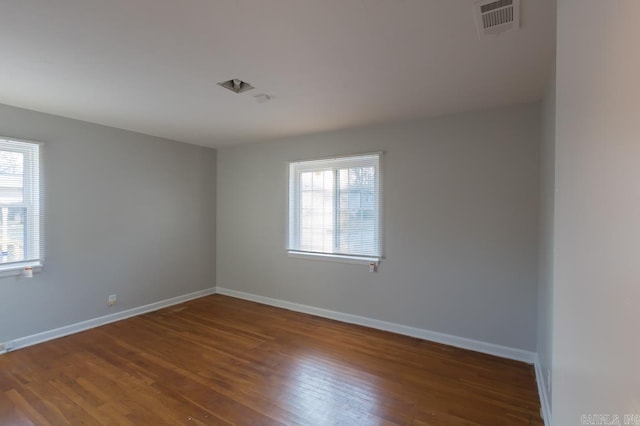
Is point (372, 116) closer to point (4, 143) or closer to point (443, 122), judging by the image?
point (443, 122)

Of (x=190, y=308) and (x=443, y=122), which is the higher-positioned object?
(x=443, y=122)

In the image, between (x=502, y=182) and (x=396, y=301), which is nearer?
(x=502, y=182)

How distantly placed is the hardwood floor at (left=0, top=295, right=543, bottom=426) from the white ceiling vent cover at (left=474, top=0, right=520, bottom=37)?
247 cm

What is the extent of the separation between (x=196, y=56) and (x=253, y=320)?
10.3 feet

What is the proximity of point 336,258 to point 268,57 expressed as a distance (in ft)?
8.65

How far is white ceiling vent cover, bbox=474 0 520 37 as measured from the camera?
1.54m

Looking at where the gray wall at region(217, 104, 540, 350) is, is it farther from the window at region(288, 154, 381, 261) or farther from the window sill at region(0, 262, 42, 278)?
the window sill at region(0, 262, 42, 278)

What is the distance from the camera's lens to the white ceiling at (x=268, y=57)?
1626 mm

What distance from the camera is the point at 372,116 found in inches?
135

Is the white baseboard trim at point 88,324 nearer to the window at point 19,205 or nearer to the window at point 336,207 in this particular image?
the window at point 19,205

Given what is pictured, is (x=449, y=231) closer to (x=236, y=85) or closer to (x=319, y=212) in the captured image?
(x=319, y=212)

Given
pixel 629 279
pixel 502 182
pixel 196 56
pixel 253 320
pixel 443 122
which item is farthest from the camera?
pixel 253 320

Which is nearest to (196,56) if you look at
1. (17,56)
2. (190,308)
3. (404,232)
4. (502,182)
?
(17,56)

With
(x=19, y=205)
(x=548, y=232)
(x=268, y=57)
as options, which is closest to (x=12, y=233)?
(x=19, y=205)
